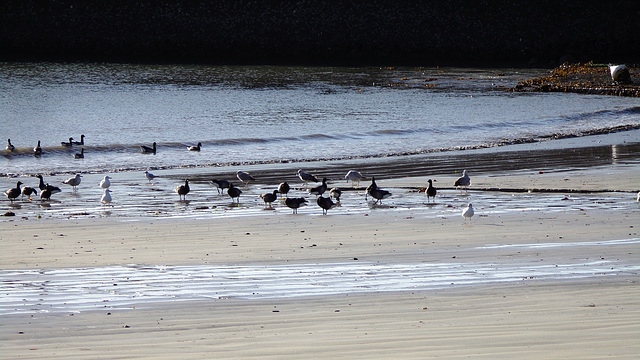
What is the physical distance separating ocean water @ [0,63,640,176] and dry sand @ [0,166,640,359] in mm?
13318

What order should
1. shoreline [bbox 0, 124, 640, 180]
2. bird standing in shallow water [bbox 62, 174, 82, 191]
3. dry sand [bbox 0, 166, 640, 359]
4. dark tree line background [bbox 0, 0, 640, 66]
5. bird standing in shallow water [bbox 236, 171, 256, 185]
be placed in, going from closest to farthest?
1. dry sand [bbox 0, 166, 640, 359]
2. bird standing in shallow water [bbox 62, 174, 82, 191]
3. bird standing in shallow water [bbox 236, 171, 256, 185]
4. shoreline [bbox 0, 124, 640, 180]
5. dark tree line background [bbox 0, 0, 640, 66]

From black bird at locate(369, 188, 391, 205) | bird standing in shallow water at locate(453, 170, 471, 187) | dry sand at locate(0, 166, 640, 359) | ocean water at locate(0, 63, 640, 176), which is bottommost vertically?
dry sand at locate(0, 166, 640, 359)

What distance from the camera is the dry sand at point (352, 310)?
23.8 feet

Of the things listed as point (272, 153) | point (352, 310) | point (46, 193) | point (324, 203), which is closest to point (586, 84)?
point (272, 153)

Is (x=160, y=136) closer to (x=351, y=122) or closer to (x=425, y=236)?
(x=351, y=122)

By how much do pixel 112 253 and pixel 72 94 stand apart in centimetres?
5104

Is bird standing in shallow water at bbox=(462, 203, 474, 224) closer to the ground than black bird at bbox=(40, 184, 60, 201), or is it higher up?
closer to the ground

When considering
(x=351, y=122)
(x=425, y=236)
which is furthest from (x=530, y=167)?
(x=351, y=122)

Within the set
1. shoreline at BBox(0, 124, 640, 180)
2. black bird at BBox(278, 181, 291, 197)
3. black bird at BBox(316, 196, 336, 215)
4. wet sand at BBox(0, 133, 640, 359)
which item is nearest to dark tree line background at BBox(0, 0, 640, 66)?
shoreline at BBox(0, 124, 640, 180)

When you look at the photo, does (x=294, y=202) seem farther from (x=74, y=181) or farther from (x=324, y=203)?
(x=74, y=181)

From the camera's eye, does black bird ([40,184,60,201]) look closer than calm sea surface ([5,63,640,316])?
No

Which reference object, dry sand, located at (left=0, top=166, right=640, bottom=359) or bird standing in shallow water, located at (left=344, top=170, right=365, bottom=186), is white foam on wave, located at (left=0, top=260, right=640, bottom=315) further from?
bird standing in shallow water, located at (left=344, top=170, right=365, bottom=186)

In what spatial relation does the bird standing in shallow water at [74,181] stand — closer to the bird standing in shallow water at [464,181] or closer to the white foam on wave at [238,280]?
the bird standing in shallow water at [464,181]

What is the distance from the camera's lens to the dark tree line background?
3720 inches
